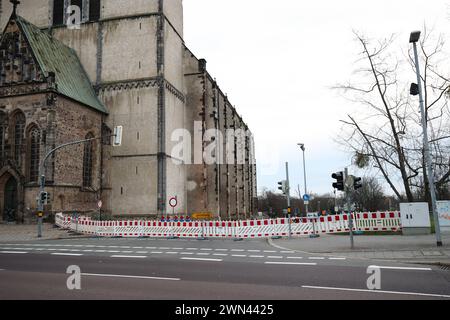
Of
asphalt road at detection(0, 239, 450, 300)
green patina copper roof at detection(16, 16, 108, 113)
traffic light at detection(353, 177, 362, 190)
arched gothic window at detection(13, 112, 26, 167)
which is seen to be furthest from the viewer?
green patina copper roof at detection(16, 16, 108, 113)

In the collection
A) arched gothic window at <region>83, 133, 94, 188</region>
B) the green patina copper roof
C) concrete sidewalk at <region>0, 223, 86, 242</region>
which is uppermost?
the green patina copper roof

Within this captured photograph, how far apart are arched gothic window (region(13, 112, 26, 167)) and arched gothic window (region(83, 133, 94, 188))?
4842mm

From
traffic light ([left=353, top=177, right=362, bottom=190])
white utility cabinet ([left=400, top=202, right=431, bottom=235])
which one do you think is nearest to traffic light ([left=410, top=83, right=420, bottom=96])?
traffic light ([left=353, top=177, right=362, bottom=190])

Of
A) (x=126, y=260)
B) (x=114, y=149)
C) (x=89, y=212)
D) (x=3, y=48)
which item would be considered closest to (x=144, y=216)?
(x=89, y=212)

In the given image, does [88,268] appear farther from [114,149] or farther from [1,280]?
[114,149]

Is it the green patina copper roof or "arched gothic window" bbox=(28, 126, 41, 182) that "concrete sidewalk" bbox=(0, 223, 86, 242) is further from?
the green patina copper roof

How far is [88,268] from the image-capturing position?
31.4 ft

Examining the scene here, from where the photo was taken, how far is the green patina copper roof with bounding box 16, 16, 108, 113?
2841cm

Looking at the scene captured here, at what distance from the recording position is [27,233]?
2284 centimetres

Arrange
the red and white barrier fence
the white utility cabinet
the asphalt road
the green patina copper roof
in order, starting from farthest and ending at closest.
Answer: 1. the green patina copper roof
2. the red and white barrier fence
3. the white utility cabinet
4. the asphalt road

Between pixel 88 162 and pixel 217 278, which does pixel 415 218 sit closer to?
pixel 217 278

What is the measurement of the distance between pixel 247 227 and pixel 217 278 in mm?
13061

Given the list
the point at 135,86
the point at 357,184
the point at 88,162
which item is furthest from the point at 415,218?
the point at 135,86

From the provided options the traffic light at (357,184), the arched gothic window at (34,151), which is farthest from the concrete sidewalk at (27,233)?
the traffic light at (357,184)
